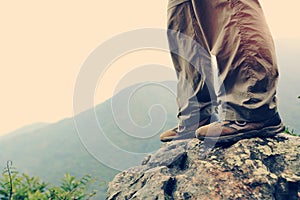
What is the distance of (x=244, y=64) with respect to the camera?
2.96 meters

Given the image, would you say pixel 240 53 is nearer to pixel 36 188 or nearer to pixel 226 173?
pixel 226 173

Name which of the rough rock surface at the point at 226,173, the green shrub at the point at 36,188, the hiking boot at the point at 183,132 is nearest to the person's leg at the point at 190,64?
the hiking boot at the point at 183,132

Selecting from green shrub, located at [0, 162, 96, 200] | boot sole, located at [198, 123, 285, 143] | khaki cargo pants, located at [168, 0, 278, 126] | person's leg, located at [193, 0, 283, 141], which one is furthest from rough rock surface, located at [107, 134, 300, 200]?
green shrub, located at [0, 162, 96, 200]

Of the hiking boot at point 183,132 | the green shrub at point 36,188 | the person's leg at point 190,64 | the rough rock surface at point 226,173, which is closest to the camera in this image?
the green shrub at point 36,188

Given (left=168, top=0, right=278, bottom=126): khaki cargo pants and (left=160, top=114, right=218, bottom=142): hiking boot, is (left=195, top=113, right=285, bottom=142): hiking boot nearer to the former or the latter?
(left=168, top=0, right=278, bottom=126): khaki cargo pants

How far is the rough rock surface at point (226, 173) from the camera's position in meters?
2.77

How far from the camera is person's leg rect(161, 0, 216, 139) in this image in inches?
141

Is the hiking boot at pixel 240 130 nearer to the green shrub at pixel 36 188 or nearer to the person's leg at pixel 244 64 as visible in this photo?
the person's leg at pixel 244 64

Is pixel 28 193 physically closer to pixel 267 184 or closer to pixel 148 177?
pixel 148 177

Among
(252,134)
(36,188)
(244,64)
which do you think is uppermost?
(244,64)

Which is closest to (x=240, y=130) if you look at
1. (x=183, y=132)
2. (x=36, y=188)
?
(x=183, y=132)

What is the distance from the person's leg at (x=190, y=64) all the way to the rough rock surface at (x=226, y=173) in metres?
0.40

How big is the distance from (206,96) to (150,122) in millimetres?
749

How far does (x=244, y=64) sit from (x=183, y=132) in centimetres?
124
